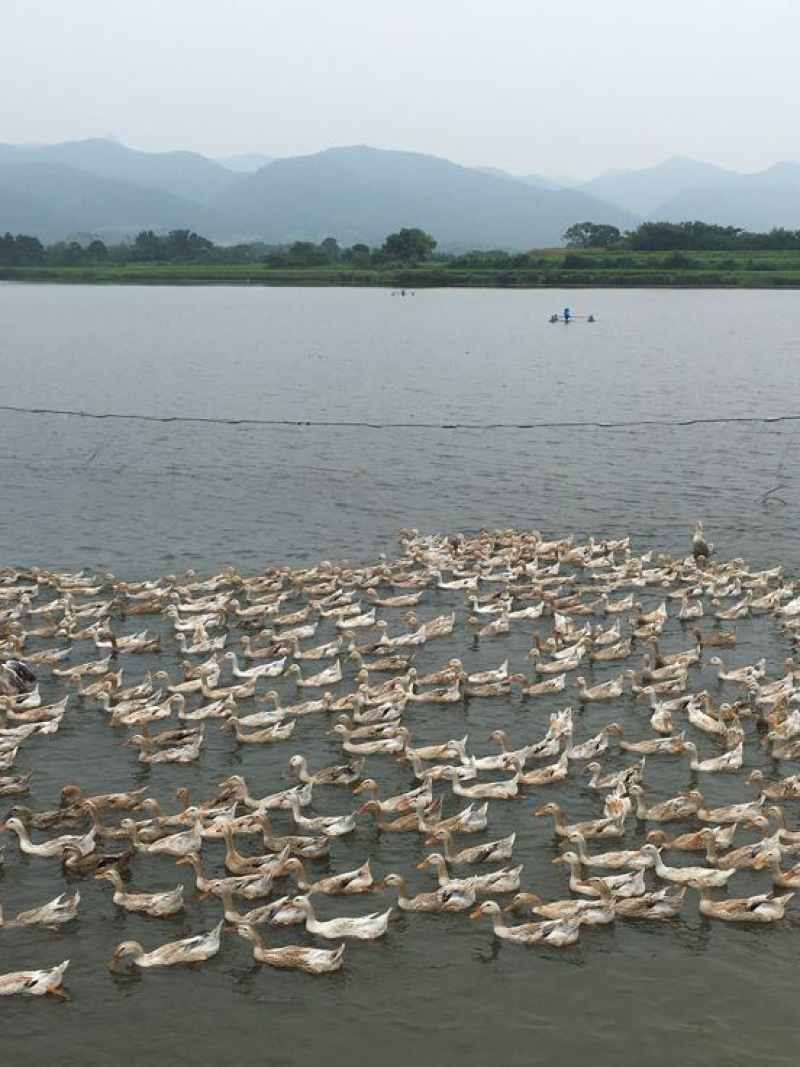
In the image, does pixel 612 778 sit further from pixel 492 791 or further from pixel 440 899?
pixel 440 899

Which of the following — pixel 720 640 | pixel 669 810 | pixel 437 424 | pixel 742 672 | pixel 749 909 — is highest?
pixel 437 424

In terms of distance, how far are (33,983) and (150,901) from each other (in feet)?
7.86

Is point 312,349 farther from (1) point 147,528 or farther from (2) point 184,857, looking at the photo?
(2) point 184,857

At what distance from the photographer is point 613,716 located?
26.2m

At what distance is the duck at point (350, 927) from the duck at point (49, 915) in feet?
12.3

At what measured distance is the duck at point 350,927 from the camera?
18.1m

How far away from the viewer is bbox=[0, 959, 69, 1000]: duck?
16844 mm

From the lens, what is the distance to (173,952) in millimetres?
17562

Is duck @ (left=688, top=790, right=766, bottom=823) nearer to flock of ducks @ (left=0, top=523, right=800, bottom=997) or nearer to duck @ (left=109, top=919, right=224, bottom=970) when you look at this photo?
flock of ducks @ (left=0, top=523, right=800, bottom=997)

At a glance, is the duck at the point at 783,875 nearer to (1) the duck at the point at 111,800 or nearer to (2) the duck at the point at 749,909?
(2) the duck at the point at 749,909

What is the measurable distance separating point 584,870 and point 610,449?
39.2 m

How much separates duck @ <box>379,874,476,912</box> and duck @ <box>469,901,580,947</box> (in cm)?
81

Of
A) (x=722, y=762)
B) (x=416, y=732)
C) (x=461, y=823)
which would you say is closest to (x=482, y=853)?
(x=461, y=823)

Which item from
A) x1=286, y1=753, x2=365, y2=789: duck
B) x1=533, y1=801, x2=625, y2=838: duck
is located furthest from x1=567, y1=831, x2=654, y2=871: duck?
x1=286, y1=753, x2=365, y2=789: duck
